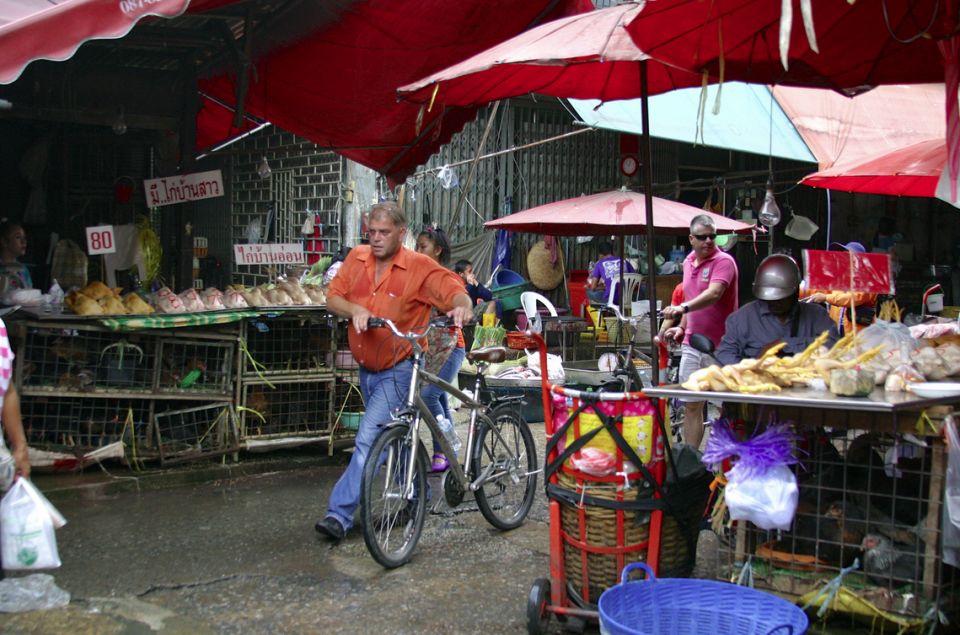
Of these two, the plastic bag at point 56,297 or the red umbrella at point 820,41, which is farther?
the plastic bag at point 56,297

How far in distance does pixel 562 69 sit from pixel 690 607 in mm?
A: 3248

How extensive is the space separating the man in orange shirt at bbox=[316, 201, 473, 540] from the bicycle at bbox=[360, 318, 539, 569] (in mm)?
184

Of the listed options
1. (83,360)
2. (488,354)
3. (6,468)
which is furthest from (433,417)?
(83,360)

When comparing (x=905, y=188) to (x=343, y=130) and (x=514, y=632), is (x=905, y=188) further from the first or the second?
(x=514, y=632)

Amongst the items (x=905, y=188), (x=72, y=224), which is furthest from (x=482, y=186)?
(x=905, y=188)

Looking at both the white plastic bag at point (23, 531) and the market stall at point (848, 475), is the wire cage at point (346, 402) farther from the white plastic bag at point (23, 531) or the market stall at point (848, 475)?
the market stall at point (848, 475)

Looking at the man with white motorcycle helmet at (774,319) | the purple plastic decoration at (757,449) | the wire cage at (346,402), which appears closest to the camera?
the purple plastic decoration at (757,449)

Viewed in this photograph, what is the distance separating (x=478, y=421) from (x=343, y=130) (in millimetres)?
4673

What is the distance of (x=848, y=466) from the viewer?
413cm

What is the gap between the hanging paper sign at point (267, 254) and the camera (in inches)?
335

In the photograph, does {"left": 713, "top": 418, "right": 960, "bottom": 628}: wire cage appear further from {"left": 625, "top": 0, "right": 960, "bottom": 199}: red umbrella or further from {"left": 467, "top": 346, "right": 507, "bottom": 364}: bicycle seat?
Answer: {"left": 467, "top": 346, "right": 507, "bottom": 364}: bicycle seat

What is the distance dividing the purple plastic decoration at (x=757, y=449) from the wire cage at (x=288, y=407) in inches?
181

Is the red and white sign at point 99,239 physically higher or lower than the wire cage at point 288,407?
higher

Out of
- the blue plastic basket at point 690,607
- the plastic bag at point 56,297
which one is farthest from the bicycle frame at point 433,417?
the plastic bag at point 56,297
